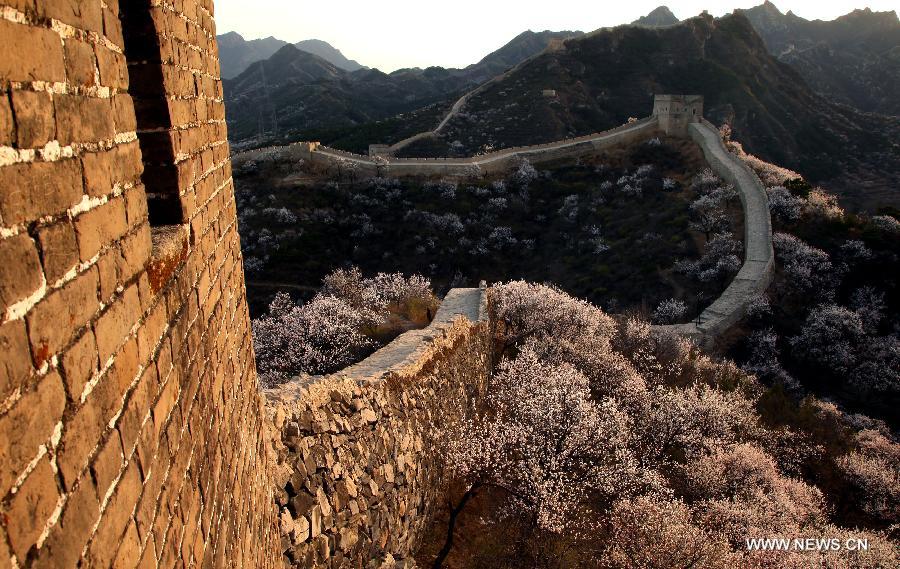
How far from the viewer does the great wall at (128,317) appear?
1152 millimetres

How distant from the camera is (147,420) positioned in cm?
182

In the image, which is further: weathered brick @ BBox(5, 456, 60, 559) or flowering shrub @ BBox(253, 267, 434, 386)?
flowering shrub @ BBox(253, 267, 434, 386)

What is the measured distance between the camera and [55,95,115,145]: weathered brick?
1357 mm

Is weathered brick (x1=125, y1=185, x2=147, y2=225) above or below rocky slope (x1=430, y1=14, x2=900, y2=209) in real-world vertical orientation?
below

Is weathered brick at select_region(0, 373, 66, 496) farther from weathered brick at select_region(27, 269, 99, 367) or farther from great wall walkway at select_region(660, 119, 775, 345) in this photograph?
great wall walkway at select_region(660, 119, 775, 345)

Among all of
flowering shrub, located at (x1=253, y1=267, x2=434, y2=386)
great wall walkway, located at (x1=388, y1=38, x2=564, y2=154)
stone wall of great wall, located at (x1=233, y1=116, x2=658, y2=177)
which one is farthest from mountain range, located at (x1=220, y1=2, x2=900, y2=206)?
flowering shrub, located at (x1=253, y1=267, x2=434, y2=386)

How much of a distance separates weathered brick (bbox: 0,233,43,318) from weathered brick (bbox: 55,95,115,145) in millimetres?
345

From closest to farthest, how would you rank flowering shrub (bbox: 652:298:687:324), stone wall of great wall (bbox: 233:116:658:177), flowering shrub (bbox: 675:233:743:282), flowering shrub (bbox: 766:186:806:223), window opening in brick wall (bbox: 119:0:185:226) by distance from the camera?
window opening in brick wall (bbox: 119:0:185:226)
flowering shrub (bbox: 652:298:687:324)
flowering shrub (bbox: 675:233:743:282)
flowering shrub (bbox: 766:186:806:223)
stone wall of great wall (bbox: 233:116:658:177)

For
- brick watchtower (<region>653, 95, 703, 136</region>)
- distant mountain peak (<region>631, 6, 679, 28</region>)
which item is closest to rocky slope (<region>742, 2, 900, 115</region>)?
distant mountain peak (<region>631, 6, 679, 28</region>)

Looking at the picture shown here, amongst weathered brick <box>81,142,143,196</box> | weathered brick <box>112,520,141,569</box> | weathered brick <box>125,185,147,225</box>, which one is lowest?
weathered brick <box>112,520,141,569</box>

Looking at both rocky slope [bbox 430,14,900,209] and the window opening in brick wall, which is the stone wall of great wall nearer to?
rocky slope [bbox 430,14,900,209]

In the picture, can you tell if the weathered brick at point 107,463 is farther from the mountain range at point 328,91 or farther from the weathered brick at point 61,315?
the mountain range at point 328,91

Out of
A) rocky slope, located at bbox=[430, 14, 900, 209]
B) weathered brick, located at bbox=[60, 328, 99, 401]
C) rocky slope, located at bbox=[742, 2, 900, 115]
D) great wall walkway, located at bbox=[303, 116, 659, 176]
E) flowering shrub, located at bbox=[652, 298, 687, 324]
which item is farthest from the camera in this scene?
rocky slope, located at bbox=[742, 2, 900, 115]

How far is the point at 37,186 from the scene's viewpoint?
4.02ft
